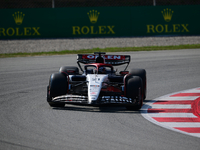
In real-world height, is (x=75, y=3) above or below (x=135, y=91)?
above

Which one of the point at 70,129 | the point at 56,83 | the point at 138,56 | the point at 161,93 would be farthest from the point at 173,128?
the point at 138,56

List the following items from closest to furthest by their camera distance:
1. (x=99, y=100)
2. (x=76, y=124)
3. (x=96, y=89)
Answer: (x=76, y=124), (x=99, y=100), (x=96, y=89)

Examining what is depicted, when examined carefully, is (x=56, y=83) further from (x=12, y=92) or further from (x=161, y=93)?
(x=161, y=93)

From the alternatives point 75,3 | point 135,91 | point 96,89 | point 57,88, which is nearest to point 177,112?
point 135,91

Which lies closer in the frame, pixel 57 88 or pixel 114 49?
pixel 57 88

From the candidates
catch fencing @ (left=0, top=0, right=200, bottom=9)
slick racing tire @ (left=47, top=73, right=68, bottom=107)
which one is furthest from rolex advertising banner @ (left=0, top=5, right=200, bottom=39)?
slick racing tire @ (left=47, top=73, right=68, bottom=107)

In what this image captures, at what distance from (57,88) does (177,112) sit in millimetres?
2465

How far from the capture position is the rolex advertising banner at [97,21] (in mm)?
21562

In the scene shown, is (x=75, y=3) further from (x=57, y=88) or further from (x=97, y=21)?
(x=57, y=88)

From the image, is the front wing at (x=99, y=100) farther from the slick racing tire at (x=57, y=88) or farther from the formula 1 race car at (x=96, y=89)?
the slick racing tire at (x=57, y=88)

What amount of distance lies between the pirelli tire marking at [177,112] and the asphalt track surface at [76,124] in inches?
9.2

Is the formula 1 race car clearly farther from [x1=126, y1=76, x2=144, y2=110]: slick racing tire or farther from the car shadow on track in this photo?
the car shadow on track

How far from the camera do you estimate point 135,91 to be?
7.57 meters

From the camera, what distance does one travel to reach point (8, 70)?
13609 mm
